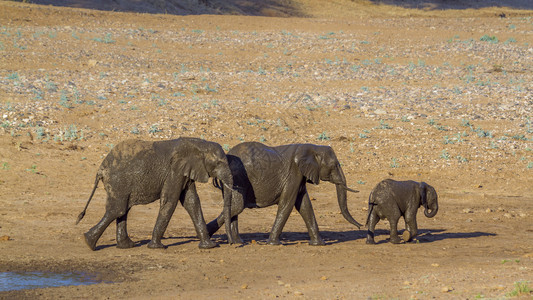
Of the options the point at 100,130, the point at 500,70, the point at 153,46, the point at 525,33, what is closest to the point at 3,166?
the point at 100,130

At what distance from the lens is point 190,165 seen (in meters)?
11.3

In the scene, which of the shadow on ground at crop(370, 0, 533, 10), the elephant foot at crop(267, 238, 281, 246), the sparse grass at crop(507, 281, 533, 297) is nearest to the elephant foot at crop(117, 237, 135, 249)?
the elephant foot at crop(267, 238, 281, 246)

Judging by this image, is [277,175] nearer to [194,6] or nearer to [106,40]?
[106,40]

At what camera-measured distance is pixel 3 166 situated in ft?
54.3

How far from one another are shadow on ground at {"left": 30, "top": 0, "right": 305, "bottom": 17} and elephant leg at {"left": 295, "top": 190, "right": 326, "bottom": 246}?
30.0 metres

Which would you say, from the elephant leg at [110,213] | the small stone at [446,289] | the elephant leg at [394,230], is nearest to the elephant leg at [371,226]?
the elephant leg at [394,230]

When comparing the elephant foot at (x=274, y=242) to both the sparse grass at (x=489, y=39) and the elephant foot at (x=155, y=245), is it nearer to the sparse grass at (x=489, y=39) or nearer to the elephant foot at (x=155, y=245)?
the elephant foot at (x=155, y=245)

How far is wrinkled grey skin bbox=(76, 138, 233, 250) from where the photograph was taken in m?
11.2

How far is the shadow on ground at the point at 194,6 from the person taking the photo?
1747 inches

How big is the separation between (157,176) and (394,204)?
151 inches

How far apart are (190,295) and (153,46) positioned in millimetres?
21500

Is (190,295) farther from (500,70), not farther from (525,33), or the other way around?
(525,33)

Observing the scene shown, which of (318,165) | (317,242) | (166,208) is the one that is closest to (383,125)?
(318,165)

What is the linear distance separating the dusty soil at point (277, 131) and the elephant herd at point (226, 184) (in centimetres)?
40
